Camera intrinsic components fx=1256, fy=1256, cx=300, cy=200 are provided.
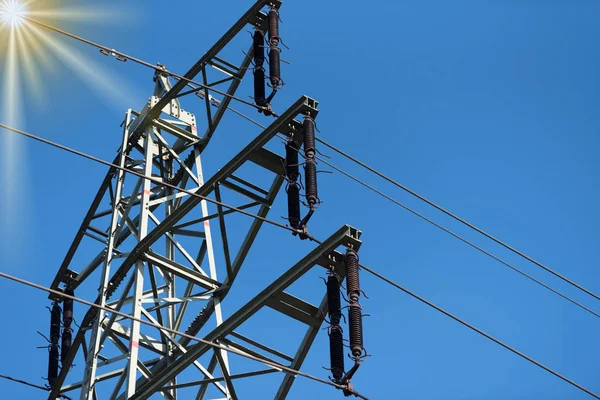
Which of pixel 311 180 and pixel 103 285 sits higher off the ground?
pixel 311 180

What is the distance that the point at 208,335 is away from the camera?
1703 centimetres

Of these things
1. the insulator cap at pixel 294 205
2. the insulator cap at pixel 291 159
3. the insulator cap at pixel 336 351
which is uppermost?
the insulator cap at pixel 291 159

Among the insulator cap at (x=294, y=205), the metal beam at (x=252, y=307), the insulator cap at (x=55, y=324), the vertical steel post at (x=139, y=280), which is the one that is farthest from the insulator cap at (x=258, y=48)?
the insulator cap at (x=55, y=324)

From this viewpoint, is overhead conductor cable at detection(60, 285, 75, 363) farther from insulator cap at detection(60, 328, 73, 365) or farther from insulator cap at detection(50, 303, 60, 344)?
insulator cap at detection(50, 303, 60, 344)

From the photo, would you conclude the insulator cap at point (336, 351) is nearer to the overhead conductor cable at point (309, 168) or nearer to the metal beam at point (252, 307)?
the metal beam at point (252, 307)

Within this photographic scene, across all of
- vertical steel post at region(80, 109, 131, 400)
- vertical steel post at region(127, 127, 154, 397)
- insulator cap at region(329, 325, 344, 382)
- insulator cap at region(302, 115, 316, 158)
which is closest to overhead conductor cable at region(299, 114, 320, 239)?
insulator cap at region(302, 115, 316, 158)

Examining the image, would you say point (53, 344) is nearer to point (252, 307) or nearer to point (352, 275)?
point (252, 307)

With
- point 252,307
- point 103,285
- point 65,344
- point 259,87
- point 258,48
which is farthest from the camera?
point 65,344

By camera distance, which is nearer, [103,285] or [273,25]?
[103,285]

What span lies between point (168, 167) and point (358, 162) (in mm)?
4245

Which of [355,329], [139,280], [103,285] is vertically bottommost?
[355,329]

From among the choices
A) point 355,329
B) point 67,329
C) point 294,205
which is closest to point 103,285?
point 67,329

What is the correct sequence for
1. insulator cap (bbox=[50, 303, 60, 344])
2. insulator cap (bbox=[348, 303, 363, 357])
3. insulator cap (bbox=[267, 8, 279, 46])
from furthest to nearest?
insulator cap (bbox=[50, 303, 60, 344]) < insulator cap (bbox=[267, 8, 279, 46]) < insulator cap (bbox=[348, 303, 363, 357])

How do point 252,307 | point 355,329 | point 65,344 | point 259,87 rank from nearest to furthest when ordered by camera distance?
point 355,329
point 252,307
point 259,87
point 65,344
